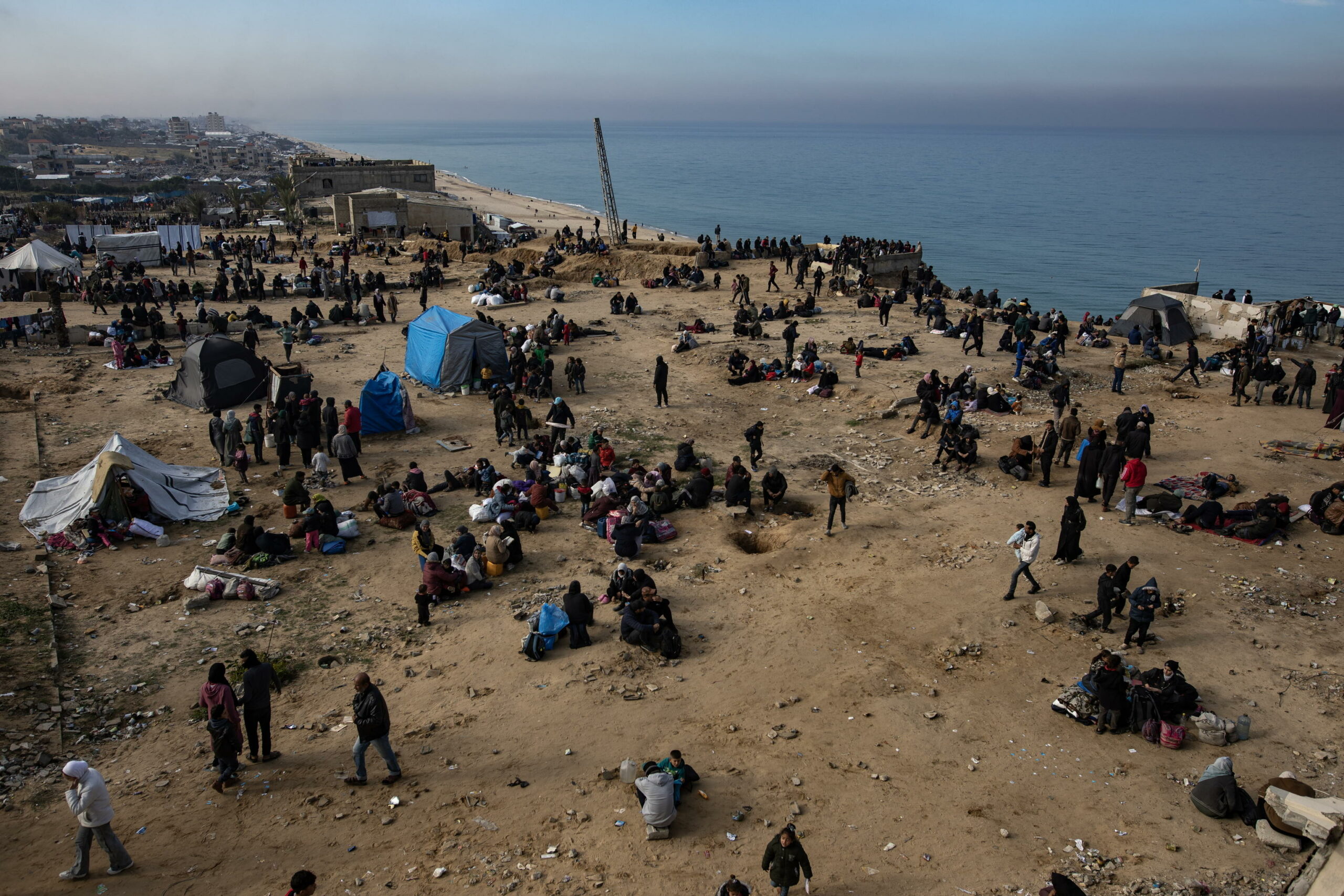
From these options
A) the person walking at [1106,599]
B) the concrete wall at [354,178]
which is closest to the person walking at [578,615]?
the person walking at [1106,599]

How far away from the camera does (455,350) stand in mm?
20922

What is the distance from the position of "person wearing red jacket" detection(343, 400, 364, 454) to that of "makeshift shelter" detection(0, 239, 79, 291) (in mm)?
21008

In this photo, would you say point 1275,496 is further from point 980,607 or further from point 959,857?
point 959,857

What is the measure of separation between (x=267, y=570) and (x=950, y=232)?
81.5 metres

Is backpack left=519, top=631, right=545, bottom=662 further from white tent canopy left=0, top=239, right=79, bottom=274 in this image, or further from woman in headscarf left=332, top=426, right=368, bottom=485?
white tent canopy left=0, top=239, right=79, bottom=274

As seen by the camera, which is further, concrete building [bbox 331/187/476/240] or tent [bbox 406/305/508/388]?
concrete building [bbox 331/187/476/240]

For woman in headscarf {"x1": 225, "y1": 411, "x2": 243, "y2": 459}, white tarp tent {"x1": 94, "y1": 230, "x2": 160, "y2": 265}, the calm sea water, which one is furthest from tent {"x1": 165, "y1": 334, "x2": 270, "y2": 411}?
the calm sea water

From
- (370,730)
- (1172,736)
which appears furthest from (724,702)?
(1172,736)

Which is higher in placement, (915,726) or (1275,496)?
(1275,496)

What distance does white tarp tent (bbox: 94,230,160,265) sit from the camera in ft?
117

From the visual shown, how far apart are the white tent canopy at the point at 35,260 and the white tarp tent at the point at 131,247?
539cm

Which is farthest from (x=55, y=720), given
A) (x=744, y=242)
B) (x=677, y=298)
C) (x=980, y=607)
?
(x=744, y=242)

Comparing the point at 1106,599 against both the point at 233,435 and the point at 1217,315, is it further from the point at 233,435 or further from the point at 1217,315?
the point at 1217,315

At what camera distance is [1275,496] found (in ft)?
42.7
